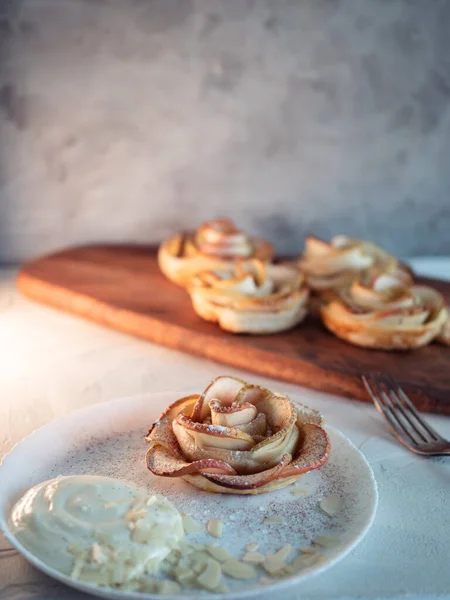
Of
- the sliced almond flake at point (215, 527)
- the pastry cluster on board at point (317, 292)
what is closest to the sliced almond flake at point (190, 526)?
the sliced almond flake at point (215, 527)

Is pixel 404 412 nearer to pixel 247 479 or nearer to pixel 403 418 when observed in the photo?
pixel 403 418

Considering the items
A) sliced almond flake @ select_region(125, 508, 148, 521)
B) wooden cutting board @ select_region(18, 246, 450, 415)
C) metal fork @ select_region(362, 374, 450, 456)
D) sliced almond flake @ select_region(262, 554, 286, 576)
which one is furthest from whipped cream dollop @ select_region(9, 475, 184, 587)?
wooden cutting board @ select_region(18, 246, 450, 415)

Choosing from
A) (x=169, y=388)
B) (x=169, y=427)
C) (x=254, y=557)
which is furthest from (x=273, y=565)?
(x=169, y=388)

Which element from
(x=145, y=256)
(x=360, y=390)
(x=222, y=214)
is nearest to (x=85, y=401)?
(x=360, y=390)

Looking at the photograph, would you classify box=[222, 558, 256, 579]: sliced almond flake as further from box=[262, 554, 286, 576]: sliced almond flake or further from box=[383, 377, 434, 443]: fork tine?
box=[383, 377, 434, 443]: fork tine

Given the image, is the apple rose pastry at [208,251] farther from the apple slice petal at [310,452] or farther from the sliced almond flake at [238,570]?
the sliced almond flake at [238,570]
